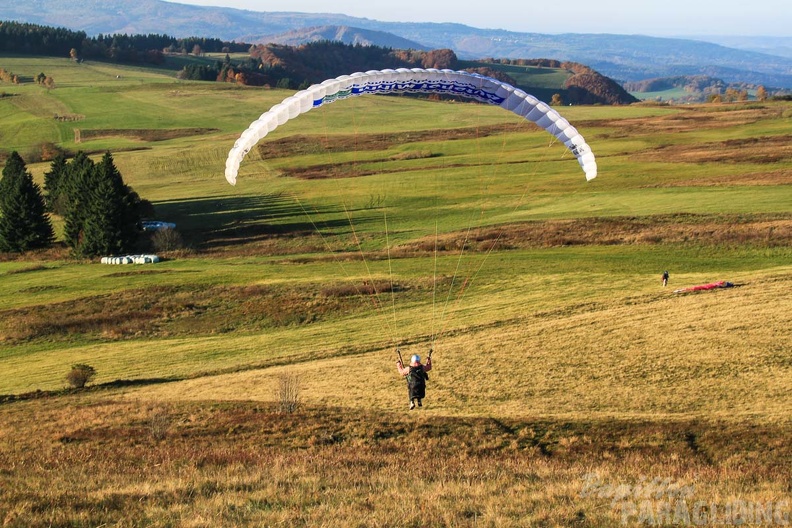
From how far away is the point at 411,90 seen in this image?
21844mm

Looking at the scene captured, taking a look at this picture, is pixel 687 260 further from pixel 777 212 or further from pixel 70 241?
pixel 70 241

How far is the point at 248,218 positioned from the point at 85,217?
44.9ft

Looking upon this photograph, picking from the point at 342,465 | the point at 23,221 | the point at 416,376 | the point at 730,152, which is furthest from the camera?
the point at 730,152

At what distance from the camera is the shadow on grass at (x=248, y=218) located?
64.1 meters

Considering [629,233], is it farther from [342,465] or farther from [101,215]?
[342,465]

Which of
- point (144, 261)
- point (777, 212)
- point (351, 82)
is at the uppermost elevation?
point (351, 82)

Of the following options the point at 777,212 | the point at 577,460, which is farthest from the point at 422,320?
the point at 777,212

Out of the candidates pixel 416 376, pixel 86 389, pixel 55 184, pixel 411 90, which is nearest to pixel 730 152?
pixel 55 184

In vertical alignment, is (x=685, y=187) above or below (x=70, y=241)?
above

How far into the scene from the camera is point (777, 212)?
183 ft

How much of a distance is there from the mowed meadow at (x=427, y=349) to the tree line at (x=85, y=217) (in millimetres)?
2843

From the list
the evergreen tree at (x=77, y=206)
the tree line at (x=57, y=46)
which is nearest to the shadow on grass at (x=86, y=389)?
the evergreen tree at (x=77, y=206)

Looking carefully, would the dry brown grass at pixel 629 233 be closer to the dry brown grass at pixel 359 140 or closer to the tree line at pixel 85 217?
the tree line at pixel 85 217

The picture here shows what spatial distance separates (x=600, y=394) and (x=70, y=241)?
48035mm
